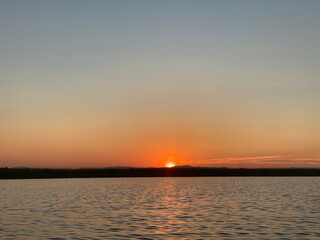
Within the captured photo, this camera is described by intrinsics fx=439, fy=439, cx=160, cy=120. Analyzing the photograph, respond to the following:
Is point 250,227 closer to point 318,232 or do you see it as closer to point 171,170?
point 318,232

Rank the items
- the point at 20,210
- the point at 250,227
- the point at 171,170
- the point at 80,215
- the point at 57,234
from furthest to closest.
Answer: the point at 171,170
the point at 20,210
the point at 80,215
the point at 250,227
the point at 57,234

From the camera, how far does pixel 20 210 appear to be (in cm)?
4491

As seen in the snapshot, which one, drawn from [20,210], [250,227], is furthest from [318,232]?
[20,210]

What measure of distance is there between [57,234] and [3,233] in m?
3.89

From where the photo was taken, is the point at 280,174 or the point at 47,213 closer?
the point at 47,213

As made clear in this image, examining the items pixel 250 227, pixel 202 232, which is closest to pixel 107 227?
pixel 202 232

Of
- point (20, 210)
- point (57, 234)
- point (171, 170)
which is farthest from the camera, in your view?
point (171, 170)

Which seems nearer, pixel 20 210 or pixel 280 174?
pixel 20 210

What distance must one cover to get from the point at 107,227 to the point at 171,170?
124789 millimetres

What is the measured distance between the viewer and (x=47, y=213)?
42219mm

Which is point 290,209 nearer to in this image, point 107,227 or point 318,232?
point 318,232

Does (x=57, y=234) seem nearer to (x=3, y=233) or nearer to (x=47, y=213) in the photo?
(x=3, y=233)

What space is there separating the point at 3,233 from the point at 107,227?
7.40 meters

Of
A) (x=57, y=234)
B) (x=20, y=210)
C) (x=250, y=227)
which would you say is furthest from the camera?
(x=20, y=210)
